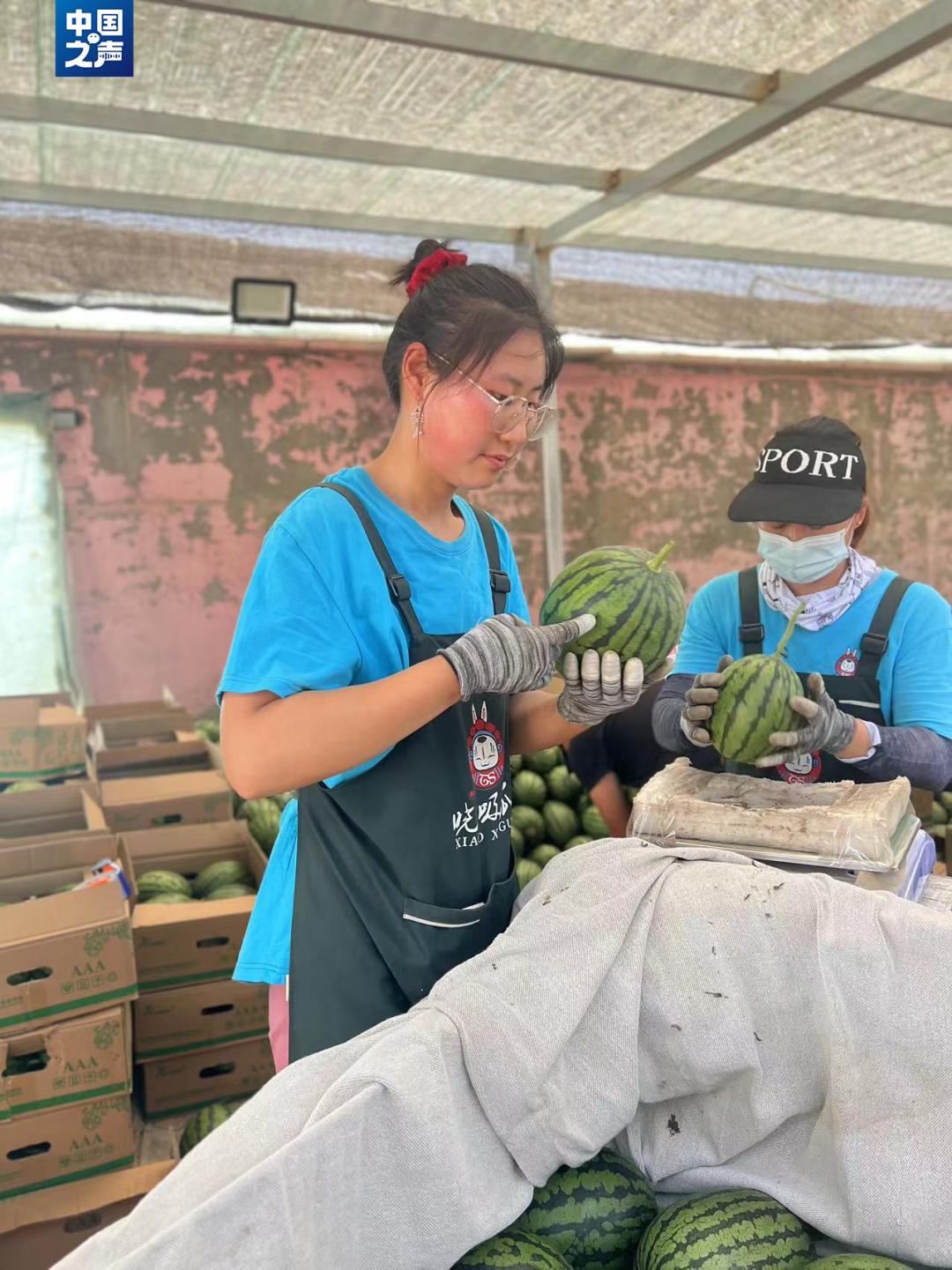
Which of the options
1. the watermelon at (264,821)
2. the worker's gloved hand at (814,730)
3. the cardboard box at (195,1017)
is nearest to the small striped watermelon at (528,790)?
the watermelon at (264,821)

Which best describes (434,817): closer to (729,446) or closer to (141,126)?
(141,126)

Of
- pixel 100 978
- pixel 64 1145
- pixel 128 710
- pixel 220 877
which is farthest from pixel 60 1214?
pixel 128 710

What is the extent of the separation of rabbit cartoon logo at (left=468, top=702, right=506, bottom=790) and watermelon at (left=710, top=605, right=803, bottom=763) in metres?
Result: 0.58

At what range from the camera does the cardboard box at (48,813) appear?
12.6 feet

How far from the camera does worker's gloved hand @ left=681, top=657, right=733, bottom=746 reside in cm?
222

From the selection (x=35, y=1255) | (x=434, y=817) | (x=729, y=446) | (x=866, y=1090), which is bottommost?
(x=35, y=1255)

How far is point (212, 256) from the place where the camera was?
20.4ft

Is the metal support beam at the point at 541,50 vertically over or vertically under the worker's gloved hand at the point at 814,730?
over

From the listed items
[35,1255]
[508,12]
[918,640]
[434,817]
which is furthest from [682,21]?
[35,1255]

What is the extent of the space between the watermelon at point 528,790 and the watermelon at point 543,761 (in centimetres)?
10

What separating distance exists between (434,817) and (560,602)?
0.57m

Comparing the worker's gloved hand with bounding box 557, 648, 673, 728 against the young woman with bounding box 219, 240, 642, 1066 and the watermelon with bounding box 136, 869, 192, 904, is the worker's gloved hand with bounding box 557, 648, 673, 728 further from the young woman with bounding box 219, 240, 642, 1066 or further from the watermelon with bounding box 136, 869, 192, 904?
the watermelon with bounding box 136, 869, 192, 904

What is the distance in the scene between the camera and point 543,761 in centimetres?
505

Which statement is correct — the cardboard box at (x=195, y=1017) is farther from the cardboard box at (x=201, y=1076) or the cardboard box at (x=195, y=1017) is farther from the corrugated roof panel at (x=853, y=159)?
the corrugated roof panel at (x=853, y=159)
